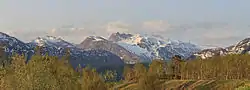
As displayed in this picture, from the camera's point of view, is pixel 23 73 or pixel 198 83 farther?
pixel 198 83

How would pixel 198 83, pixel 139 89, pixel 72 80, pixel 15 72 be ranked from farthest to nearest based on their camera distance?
1. pixel 198 83
2. pixel 139 89
3. pixel 72 80
4. pixel 15 72

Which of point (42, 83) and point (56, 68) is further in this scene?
point (56, 68)

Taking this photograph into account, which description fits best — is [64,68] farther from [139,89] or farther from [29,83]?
[139,89]

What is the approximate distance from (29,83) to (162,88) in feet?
504

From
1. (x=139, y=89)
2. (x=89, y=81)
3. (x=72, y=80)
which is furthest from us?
(x=139, y=89)

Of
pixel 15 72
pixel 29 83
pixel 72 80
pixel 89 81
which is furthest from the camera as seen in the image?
pixel 89 81

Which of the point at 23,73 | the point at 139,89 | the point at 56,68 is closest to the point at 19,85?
the point at 23,73

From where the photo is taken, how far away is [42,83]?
43.0 metres

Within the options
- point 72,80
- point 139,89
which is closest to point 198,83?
point 139,89

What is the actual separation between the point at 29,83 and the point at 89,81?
65.3 m

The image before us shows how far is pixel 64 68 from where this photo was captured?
157ft

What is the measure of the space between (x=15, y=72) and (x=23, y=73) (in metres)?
1.75

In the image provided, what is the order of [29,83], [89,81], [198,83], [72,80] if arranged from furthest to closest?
[198,83] → [89,81] → [72,80] → [29,83]

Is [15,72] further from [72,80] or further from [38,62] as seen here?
[72,80]
